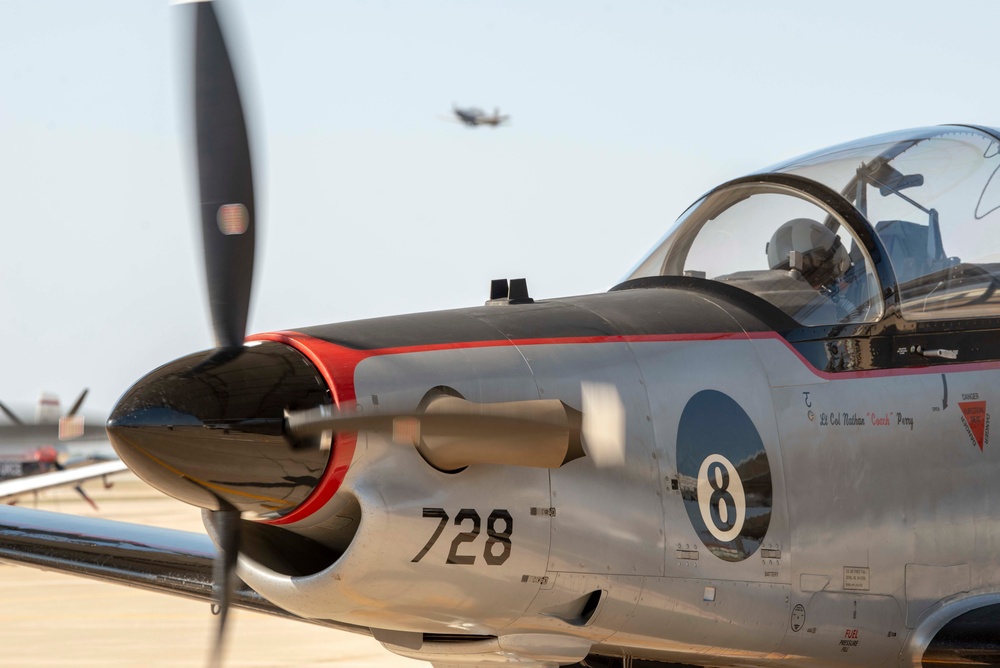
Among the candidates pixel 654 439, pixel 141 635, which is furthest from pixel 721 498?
pixel 141 635

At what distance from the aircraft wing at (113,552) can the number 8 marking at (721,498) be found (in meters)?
3.37

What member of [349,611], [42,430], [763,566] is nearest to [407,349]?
[349,611]

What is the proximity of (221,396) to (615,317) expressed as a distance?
69.8 inches

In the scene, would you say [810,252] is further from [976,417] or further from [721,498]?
[721,498]

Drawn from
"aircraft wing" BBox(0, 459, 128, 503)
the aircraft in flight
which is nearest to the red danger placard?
the aircraft in flight

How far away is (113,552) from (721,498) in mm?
4047

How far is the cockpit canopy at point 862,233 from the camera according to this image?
232 inches

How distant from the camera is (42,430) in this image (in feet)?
15.3

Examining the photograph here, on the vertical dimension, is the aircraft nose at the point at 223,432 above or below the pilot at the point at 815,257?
below

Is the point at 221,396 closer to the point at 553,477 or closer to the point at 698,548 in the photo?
the point at 553,477

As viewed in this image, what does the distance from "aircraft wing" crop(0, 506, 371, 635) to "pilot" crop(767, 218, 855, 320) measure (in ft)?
12.1

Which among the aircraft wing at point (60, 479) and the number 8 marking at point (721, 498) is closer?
the number 8 marking at point (721, 498)

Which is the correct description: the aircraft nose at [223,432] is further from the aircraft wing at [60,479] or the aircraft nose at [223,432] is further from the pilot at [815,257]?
the aircraft wing at [60,479]

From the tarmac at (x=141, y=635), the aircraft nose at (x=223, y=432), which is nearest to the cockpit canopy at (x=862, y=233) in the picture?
the aircraft nose at (x=223, y=432)
